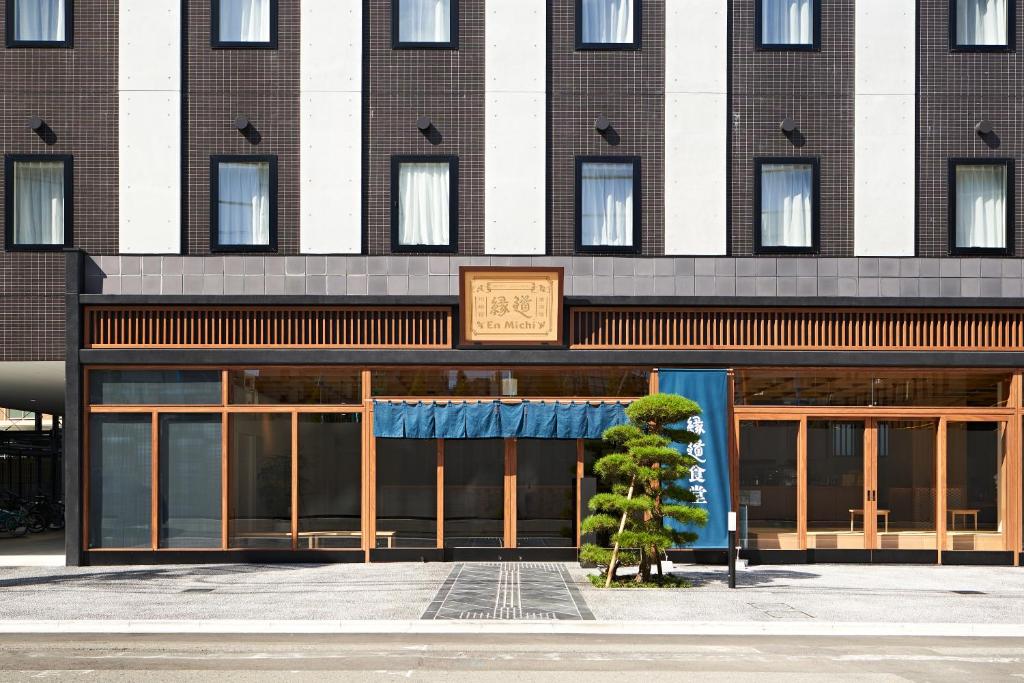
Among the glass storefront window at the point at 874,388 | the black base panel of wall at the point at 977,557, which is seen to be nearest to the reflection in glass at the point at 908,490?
the black base panel of wall at the point at 977,557

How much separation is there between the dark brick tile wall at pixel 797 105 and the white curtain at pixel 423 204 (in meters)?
5.75

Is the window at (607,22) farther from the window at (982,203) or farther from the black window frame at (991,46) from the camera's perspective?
the window at (982,203)

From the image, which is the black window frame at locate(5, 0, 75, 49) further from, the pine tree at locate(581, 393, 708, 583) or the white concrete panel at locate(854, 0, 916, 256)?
the white concrete panel at locate(854, 0, 916, 256)

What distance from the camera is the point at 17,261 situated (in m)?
21.6

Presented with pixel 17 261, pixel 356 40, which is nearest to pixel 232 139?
pixel 356 40

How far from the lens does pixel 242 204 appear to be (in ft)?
71.8

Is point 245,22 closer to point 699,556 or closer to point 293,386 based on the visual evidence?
point 293,386

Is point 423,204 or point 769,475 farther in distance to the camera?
point 423,204

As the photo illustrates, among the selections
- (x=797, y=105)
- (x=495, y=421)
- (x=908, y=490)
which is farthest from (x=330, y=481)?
(x=797, y=105)

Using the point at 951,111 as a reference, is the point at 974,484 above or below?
below

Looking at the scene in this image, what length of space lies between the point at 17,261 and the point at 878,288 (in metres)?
16.9

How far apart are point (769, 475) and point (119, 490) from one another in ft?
41.3

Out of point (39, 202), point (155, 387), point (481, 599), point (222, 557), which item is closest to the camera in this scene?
point (481, 599)

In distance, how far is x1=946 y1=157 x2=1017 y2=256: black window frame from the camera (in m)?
21.9
